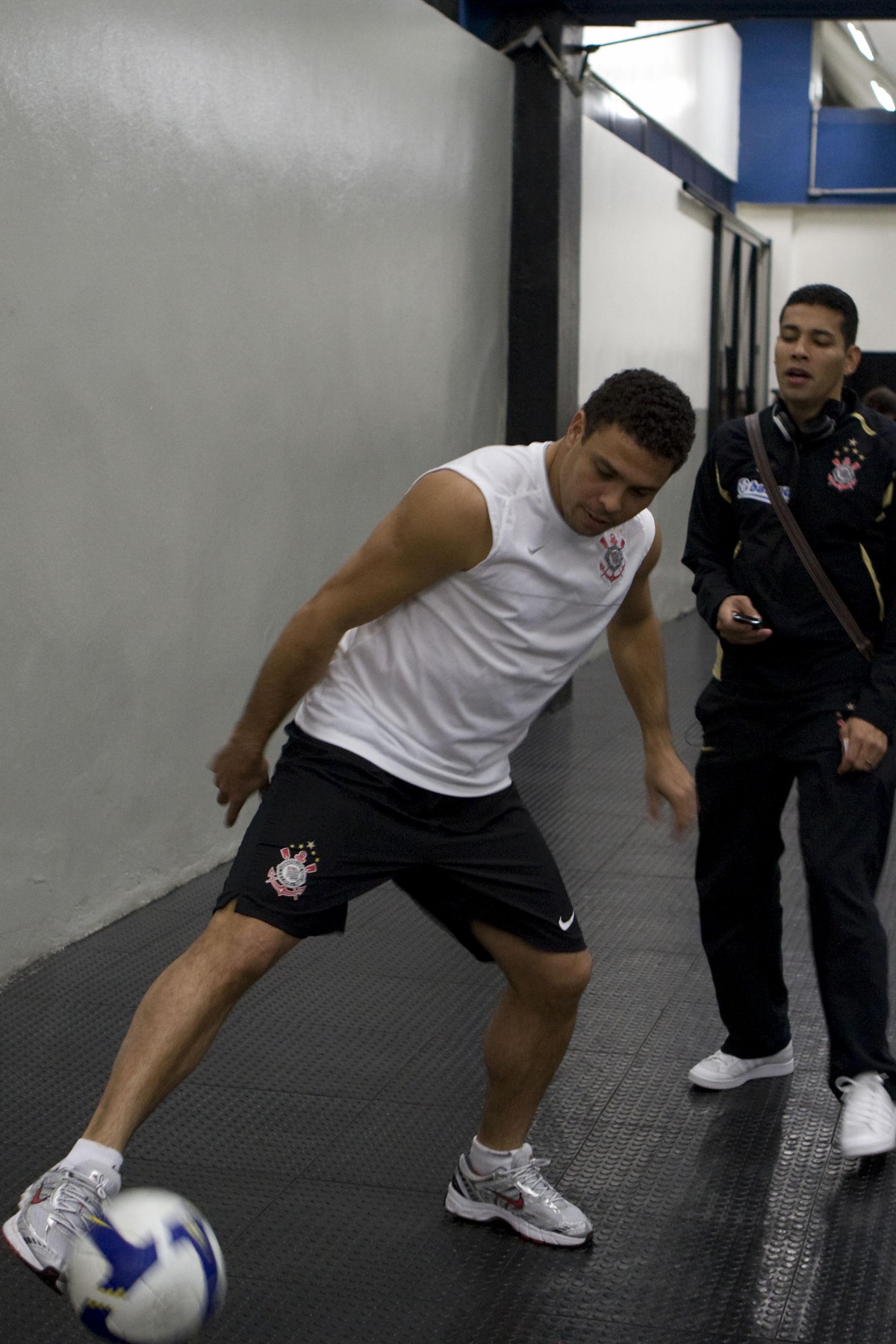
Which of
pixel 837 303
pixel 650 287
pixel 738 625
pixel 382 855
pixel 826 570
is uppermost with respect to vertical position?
pixel 650 287

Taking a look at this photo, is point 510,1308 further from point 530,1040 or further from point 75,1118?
point 75,1118

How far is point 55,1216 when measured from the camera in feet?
6.59

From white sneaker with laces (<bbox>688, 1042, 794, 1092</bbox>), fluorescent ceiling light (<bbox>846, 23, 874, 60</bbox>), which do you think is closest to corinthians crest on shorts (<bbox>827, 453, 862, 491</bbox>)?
white sneaker with laces (<bbox>688, 1042, 794, 1092</bbox>)

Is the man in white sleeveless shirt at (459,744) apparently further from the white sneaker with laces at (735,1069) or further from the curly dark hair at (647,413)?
the white sneaker with laces at (735,1069)

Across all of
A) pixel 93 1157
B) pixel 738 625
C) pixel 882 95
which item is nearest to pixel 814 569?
pixel 738 625

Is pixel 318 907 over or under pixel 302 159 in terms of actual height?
under

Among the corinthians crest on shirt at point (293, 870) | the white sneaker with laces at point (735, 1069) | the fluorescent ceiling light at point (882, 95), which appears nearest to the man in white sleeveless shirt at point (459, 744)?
the corinthians crest on shirt at point (293, 870)

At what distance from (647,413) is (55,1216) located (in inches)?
56.0

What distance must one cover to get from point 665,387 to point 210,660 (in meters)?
2.55

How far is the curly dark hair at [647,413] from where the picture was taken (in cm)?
233

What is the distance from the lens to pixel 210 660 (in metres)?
4.68

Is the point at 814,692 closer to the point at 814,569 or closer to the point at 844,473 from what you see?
the point at 814,569

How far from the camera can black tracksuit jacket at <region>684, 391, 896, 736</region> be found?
9.88 ft

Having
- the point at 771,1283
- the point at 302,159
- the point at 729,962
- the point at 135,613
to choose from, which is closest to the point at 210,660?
the point at 135,613
